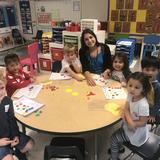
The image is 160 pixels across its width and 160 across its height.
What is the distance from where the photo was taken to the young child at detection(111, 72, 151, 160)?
131 cm

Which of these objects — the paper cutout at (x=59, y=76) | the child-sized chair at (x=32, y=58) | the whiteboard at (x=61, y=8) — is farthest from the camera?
the whiteboard at (x=61, y=8)

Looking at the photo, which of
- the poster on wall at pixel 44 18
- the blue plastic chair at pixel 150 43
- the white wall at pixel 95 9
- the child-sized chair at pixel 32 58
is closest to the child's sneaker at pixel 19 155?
the child-sized chair at pixel 32 58

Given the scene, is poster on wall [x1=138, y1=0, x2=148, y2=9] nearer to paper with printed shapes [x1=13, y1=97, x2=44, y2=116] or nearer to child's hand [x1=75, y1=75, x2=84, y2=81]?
child's hand [x1=75, y1=75, x2=84, y2=81]

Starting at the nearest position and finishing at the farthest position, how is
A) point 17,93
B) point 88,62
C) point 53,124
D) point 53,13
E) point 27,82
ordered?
point 53,124
point 17,93
point 27,82
point 88,62
point 53,13

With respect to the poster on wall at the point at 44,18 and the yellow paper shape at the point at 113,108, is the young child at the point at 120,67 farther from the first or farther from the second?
the poster on wall at the point at 44,18

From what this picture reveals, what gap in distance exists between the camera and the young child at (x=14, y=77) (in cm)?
198

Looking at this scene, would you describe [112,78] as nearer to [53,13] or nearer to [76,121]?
[76,121]

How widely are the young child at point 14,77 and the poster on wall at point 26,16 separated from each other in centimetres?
384

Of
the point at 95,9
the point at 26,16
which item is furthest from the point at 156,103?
the point at 26,16

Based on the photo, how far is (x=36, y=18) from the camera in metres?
5.40

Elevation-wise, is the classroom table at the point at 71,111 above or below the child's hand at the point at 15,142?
above

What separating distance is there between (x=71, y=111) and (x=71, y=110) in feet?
0.05

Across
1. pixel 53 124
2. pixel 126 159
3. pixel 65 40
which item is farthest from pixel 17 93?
pixel 65 40

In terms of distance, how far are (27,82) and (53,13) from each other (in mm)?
3559
